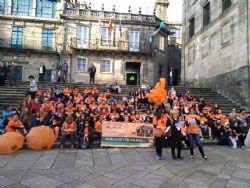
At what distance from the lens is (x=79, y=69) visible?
96.1 feet

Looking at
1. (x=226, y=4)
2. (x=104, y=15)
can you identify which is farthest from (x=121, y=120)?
(x=104, y=15)

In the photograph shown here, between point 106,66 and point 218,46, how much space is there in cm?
1406

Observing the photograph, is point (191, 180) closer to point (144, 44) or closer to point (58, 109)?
point (58, 109)

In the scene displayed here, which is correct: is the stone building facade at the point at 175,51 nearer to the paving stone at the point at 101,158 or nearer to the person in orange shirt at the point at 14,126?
the paving stone at the point at 101,158

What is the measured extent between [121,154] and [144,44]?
906 inches

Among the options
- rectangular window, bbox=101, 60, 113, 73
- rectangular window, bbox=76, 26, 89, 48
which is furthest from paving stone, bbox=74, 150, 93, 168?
rectangular window, bbox=76, 26, 89, 48

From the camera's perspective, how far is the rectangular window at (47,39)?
29.2 m

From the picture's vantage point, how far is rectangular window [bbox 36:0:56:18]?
96.3 feet

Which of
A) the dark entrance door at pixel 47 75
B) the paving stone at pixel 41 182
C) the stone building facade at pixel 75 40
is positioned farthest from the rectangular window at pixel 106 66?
the paving stone at pixel 41 182

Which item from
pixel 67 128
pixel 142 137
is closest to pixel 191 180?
pixel 142 137

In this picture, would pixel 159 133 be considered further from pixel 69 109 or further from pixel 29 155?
pixel 69 109

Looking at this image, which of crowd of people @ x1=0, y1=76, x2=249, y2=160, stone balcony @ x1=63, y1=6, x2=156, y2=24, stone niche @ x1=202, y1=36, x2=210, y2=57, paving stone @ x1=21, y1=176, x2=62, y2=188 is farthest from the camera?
stone balcony @ x1=63, y1=6, x2=156, y2=24

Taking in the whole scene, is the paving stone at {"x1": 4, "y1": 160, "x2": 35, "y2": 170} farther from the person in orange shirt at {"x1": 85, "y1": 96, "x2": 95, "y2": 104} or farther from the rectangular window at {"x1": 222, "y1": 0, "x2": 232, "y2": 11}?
the rectangular window at {"x1": 222, "y1": 0, "x2": 232, "y2": 11}

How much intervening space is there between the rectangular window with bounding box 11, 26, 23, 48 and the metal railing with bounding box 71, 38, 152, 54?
5939 millimetres
